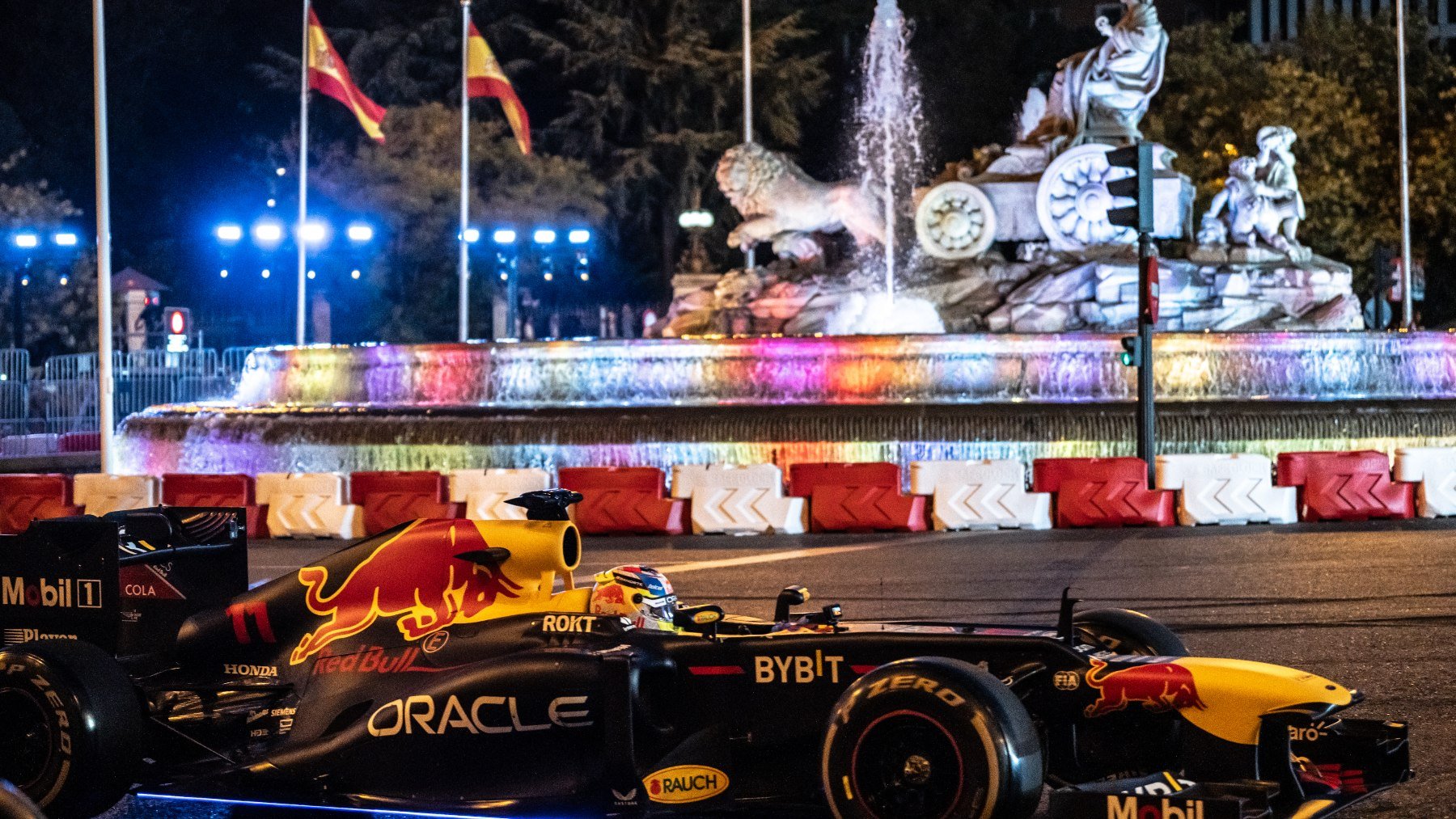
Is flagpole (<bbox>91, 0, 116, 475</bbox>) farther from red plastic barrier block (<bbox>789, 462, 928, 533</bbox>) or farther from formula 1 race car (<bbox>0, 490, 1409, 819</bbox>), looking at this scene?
formula 1 race car (<bbox>0, 490, 1409, 819</bbox>)

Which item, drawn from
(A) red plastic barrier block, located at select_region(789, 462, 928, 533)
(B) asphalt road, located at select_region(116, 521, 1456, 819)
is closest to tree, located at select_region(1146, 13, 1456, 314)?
(A) red plastic barrier block, located at select_region(789, 462, 928, 533)

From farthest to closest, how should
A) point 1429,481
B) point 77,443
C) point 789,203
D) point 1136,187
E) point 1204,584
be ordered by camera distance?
point 789,203 → point 77,443 → point 1429,481 → point 1136,187 → point 1204,584

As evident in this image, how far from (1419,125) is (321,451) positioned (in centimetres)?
3567

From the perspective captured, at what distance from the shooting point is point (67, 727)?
6355 millimetres

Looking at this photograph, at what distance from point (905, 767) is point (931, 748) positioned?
10 centimetres

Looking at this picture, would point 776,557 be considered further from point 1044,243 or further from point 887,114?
point 887,114

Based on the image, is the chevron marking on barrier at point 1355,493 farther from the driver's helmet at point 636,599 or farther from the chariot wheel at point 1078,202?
the driver's helmet at point 636,599

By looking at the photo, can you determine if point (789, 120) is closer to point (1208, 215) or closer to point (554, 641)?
point (1208, 215)

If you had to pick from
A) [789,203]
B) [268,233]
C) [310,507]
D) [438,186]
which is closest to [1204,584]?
[310,507]

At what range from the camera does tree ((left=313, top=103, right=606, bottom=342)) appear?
4912cm

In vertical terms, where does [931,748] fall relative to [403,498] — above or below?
below

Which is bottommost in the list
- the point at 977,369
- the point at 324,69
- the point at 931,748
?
the point at 931,748

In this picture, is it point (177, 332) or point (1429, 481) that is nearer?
point (1429, 481)

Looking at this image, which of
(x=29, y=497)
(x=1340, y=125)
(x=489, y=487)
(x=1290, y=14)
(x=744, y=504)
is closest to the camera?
(x=744, y=504)
